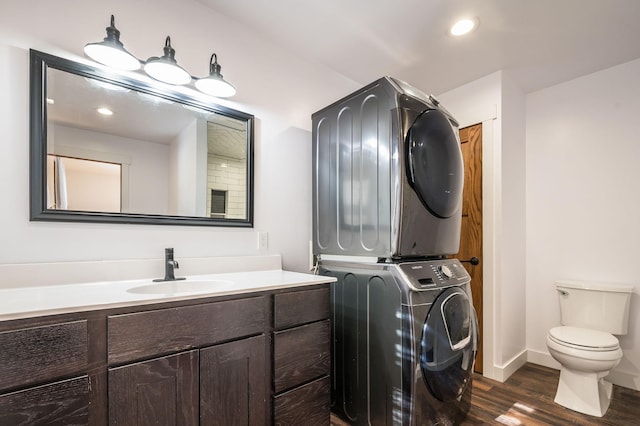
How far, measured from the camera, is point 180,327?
1128mm

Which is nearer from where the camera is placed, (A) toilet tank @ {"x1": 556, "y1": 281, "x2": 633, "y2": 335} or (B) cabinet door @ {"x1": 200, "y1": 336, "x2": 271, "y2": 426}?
(B) cabinet door @ {"x1": 200, "y1": 336, "x2": 271, "y2": 426}

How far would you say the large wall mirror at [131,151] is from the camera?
138cm

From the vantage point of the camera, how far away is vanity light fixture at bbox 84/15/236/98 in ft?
4.63

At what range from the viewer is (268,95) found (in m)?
2.17

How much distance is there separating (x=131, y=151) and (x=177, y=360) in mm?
1099

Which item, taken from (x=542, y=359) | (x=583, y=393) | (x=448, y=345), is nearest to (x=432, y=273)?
(x=448, y=345)

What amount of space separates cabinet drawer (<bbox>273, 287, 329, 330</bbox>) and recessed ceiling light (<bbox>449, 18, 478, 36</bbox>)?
187 centimetres

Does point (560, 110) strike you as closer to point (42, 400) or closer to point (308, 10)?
point (308, 10)

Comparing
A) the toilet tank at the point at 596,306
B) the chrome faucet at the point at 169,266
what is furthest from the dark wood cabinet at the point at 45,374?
the toilet tank at the point at 596,306

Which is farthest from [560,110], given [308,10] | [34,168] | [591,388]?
[34,168]

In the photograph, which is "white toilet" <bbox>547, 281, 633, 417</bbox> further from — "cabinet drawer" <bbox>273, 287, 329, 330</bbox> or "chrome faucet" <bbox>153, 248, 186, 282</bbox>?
"chrome faucet" <bbox>153, 248, 186, 282</bbox>

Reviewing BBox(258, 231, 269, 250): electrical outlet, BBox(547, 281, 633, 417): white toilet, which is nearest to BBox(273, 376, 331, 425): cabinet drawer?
BBox(258, 231, 269, 250): electrical outlet

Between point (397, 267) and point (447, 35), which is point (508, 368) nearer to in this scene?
point (397, 267)

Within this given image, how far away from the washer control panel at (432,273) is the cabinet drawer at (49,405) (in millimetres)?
1335
